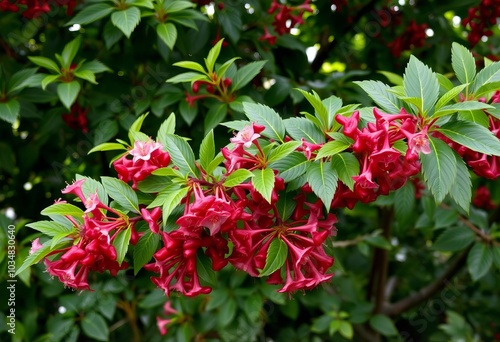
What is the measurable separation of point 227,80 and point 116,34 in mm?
484

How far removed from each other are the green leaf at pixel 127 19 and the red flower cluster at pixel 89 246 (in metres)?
0.78

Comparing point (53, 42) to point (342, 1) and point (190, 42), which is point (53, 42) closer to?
point (190, 42)

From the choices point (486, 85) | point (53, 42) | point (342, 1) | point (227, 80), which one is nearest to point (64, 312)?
point (53, 42)

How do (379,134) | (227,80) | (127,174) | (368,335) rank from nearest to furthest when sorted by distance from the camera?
1. (379,134)
2. (127,174)
3. (227,80)
4. (368,335)

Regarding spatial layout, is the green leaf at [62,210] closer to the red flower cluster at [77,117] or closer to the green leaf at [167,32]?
the green leaf at [167,32]

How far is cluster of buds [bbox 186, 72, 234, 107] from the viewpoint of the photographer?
2.27 m

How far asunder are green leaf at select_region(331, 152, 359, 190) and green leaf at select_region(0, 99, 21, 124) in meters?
1.37

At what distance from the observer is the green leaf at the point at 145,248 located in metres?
1.60

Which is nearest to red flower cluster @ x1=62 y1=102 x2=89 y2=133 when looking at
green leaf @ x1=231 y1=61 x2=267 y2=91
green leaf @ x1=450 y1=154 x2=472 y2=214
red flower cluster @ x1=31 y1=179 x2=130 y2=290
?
green leaf @ x1=231 y1=61 x2=267 y2=91

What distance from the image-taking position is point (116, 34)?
243 centimetres

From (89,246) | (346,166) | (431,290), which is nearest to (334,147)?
(346,166)

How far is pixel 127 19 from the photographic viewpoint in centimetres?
225

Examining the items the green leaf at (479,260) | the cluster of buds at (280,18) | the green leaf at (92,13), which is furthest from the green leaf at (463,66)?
the green leaf at (479,260)

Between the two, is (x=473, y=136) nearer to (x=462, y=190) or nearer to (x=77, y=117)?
(x=462, y=190)
